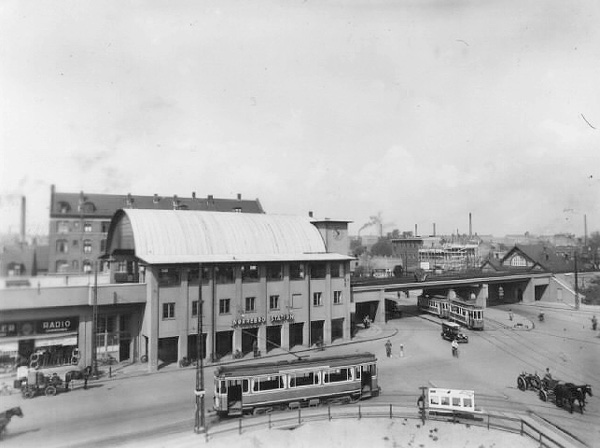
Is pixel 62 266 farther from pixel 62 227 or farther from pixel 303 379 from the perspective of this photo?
pixel 303 379

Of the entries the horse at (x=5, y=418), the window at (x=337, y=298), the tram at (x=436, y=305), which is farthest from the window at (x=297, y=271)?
the horse at (x=5, y=418)

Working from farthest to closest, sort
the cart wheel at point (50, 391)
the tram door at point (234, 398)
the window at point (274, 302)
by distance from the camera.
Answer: the window at point (274, 302) → the cart wheel at point (50, 391) → the tram door at point (234, 398)

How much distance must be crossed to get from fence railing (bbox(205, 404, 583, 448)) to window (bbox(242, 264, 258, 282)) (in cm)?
1565

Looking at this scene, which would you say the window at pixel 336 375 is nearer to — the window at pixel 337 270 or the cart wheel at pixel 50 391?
the cart wheel at pixel 50 391

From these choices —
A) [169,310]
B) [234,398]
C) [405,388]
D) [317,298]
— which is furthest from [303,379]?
[317,298]

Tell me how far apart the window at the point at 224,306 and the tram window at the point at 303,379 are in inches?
542

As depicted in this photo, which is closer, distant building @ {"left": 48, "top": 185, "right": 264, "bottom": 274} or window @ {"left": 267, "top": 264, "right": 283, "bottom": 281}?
window @ {"left": 267, "top": 264, "right": 283, "bottom": 281}

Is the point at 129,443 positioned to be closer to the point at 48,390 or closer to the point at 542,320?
the point at 48,390

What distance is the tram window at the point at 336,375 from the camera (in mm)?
27516

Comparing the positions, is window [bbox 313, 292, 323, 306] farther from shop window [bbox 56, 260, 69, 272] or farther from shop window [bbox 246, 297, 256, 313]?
shop window [bbox 56, 260, 69, 272]

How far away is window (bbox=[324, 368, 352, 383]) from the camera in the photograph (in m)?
27.5

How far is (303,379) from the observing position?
27.0 metres

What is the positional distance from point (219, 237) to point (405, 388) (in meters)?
21.1

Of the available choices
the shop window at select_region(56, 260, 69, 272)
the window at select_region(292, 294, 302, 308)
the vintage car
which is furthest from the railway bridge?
the shop window at select_region(56, 260, 69, 272)
